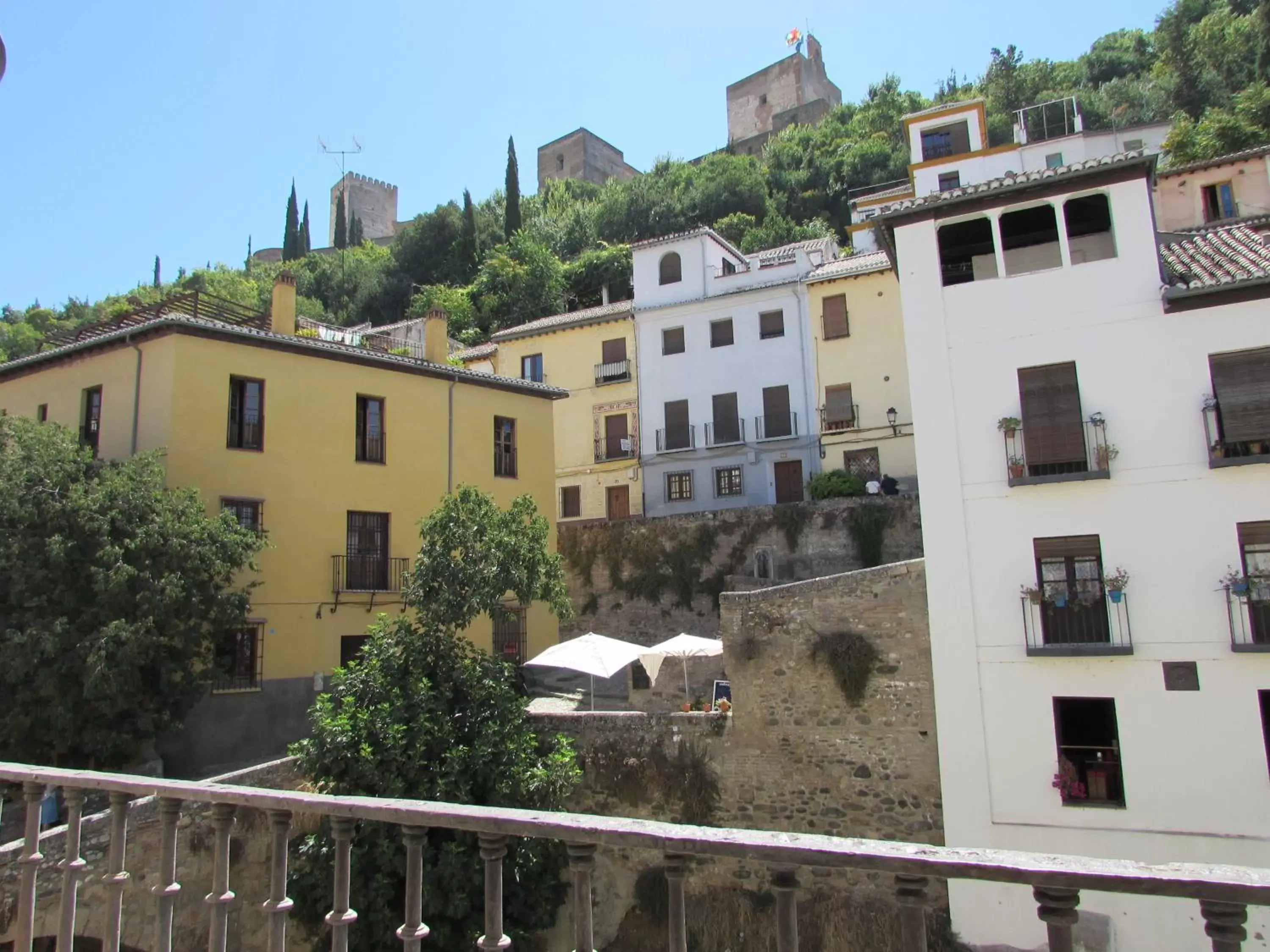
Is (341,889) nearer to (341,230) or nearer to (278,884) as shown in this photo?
(278,884)

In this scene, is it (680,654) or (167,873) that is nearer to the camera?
(167,873)

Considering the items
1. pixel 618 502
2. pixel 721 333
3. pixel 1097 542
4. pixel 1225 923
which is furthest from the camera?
pixel 618 502

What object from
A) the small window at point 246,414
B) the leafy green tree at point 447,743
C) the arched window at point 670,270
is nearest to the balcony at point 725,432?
the arched window at point 670,270

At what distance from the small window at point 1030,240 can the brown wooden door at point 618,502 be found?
19.4 m

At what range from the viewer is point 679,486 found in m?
33.3

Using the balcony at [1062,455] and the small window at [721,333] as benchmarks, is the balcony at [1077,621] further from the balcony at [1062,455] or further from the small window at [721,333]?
the small window at [721,333]

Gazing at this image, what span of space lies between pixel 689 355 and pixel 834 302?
5.51 m

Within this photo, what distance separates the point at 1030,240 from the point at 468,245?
53829 millimetres

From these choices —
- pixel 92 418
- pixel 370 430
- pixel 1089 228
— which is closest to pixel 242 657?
pixel 370 430

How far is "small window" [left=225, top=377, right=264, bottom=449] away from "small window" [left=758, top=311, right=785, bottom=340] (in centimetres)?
1763

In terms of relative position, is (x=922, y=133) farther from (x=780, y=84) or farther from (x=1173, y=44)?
(x=780, y=84)

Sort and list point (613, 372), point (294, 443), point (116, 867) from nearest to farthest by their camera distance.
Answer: point (116, 867), point (294, 443), point (613, 372)

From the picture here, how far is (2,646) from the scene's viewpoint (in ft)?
50.5

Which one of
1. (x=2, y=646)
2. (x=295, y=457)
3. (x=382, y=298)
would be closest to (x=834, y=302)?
(x=295, y=457)
